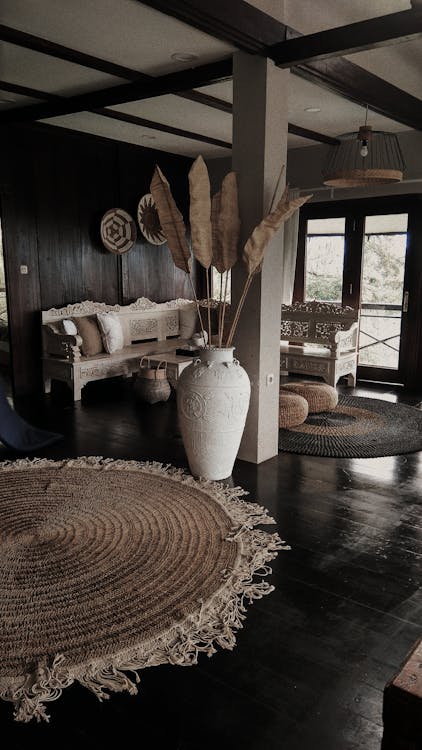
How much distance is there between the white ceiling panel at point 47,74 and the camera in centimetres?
420

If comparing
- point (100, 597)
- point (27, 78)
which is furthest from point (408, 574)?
point (27, 78)

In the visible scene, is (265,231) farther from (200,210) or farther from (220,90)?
(220,90)

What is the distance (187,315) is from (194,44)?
4277 millimetres

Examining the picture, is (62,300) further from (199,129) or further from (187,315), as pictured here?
(199,129)

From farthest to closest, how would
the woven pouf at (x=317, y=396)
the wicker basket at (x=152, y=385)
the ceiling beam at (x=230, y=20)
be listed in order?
the wicker basket at (x=152, y=385)
the woven pouf at (x=317, y=396)
the ceiling beam at (x=230, y=20)

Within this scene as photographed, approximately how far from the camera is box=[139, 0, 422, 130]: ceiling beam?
10.5ft

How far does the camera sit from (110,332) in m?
6.50

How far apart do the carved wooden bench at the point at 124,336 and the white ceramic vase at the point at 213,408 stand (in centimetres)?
254

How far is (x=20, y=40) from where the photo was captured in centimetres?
385

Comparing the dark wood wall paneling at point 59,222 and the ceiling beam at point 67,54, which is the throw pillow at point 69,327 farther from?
the ceiling beam at point 67,54

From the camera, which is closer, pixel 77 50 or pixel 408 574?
pixel 408 574

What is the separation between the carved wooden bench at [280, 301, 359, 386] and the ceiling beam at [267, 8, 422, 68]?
3339 millimetres

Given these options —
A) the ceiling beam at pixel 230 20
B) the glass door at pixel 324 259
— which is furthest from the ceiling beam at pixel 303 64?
the glass door at pixel 324 259

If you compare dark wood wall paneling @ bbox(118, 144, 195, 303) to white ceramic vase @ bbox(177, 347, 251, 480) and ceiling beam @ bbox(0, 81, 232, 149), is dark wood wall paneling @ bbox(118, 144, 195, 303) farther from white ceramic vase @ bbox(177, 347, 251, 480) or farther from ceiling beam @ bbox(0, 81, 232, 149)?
white ceramic vase @ bbox(177, 347, 251, 480)
